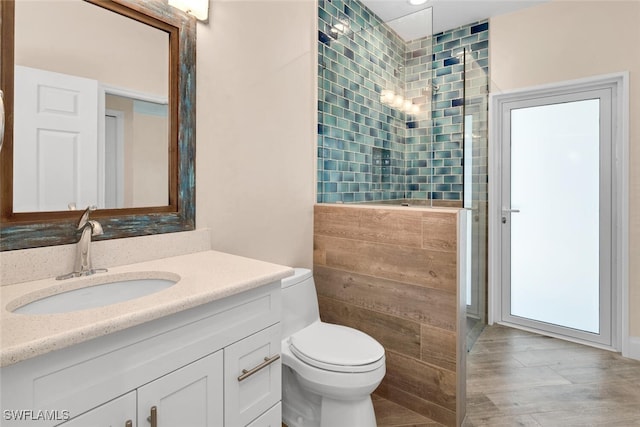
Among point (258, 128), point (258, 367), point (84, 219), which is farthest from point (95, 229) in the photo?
point (258, 128)

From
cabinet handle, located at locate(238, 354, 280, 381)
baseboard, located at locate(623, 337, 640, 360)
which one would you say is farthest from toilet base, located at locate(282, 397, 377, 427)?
baseboard, located at locate(623, 337, 640, 360)

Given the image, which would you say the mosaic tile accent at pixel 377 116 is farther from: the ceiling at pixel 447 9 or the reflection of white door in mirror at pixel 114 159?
the reflection of white door in mirror at pixel 114 159

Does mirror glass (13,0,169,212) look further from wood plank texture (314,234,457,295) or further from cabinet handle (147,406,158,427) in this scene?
wood plank texture (314,234,457,295)

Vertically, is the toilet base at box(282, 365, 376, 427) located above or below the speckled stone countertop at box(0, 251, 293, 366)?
below

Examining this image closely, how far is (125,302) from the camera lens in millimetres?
825

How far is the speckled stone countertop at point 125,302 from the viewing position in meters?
0.65

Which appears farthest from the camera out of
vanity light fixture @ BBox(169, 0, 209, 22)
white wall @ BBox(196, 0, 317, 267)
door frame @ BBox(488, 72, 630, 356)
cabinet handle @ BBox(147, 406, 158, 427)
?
door frame @ BBox(488, 72, 630, 356)

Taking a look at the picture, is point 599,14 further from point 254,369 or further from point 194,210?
point 254,369

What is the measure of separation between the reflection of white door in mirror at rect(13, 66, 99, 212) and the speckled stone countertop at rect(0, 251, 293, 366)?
282 mm

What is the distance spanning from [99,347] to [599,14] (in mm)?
3607

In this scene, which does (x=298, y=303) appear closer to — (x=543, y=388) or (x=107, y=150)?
(x=107, y=150)

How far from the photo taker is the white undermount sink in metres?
0.98

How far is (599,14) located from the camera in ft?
8.25

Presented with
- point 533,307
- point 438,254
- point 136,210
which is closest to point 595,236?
point 533,307
